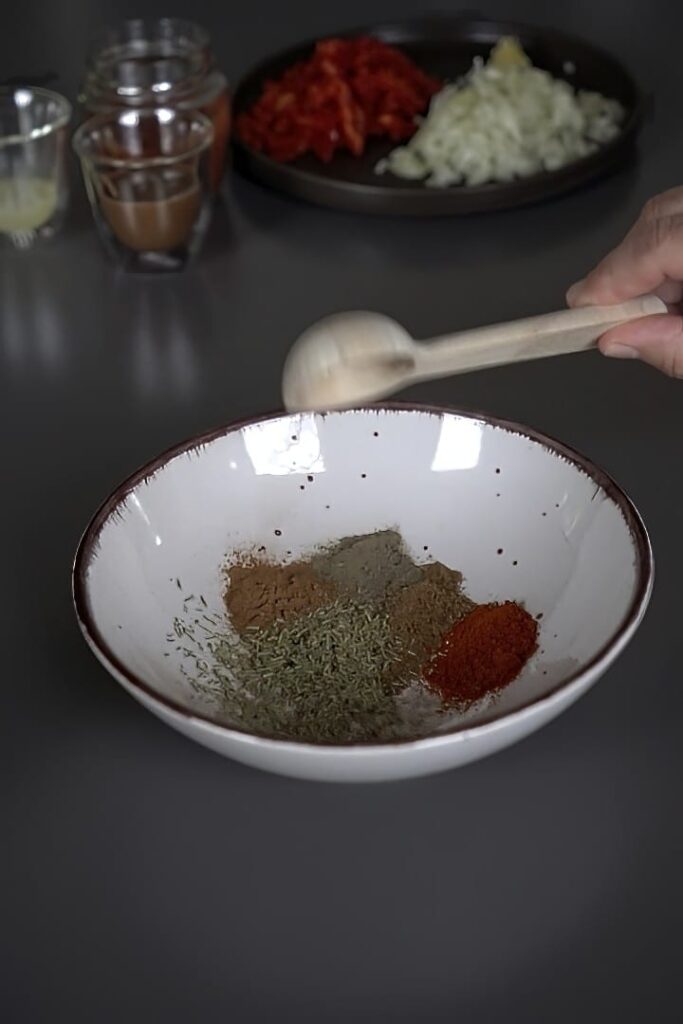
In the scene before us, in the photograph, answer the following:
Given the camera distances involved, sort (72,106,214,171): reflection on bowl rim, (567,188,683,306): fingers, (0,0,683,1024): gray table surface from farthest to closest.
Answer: (72,106,214,171): reflection on bowl rim
(567,188,683,306): fingers
(0,0,683,1024): gray table surface

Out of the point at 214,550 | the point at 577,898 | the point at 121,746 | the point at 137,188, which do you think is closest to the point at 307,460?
the point at 214,550

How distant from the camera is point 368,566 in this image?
0.86 m

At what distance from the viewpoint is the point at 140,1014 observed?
0.65 metres

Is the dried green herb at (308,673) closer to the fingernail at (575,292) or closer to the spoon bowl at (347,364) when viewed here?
the spoon bowl at (347,364)

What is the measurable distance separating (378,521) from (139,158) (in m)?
0.53

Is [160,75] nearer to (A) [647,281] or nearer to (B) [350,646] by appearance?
(A) [647,281]

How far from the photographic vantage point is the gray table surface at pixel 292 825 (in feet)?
2.17

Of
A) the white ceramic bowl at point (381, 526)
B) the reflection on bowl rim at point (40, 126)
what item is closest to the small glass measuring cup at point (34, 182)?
the reflection on bowl rim at point (40, 126)

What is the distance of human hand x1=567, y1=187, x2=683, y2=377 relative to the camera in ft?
2.82

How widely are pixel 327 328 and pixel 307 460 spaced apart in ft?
0.36

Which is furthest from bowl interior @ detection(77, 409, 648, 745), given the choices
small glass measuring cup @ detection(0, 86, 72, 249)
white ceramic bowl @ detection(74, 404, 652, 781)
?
small glass measuring cup @ detection(0, 86, 72, 249)

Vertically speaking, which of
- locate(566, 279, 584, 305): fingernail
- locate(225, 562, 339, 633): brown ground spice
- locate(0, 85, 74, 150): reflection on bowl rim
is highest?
locate(566, 279, 584, 305): fingernail

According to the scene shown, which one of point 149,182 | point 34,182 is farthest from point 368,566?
point 34,182

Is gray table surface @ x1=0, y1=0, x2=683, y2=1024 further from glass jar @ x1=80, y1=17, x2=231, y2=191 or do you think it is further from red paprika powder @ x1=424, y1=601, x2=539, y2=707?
glass jar @ x1=80, y1=17, x2=231, y2=191
